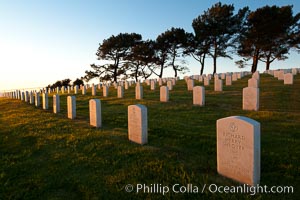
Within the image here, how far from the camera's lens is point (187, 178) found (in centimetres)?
456

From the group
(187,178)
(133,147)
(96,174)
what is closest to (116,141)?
(133,147)

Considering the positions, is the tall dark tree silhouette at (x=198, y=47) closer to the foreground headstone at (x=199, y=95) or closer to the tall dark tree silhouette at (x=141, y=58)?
the tall dark tree silhouette at (x=141, y=58)

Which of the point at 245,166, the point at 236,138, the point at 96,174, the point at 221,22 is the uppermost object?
the point at 221,22

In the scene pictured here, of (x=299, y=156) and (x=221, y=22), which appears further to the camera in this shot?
(x=221, y=22)

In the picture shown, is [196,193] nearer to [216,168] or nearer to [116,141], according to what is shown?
[216,168]

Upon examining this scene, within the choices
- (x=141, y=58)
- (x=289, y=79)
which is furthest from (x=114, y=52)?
(x=289, y=79)

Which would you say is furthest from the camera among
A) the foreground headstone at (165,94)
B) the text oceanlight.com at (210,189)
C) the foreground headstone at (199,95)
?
the foreground headstone at (165,94)

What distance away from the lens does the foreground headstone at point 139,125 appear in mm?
6961

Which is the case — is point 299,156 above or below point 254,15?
below

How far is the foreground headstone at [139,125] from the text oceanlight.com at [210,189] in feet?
8.43

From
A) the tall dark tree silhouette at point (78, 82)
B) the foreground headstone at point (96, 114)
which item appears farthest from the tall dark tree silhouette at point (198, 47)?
the foreground headstone at point (96, 114)

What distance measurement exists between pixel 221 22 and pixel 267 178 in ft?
134

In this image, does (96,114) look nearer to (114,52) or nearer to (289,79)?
(289,79)

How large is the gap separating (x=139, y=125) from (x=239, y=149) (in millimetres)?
3061
